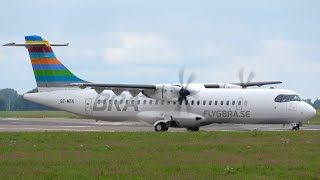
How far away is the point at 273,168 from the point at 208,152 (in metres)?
4.88

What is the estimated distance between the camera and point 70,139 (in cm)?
2758

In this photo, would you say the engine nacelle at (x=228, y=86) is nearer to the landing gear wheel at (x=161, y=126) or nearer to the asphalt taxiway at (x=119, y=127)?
the asphalt taxiway at (x=119, y=127)

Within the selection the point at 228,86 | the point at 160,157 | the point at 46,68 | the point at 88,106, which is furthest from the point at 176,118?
the point at 160,157

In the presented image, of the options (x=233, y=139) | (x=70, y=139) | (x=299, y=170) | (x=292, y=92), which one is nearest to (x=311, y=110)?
(x=292, y=92)

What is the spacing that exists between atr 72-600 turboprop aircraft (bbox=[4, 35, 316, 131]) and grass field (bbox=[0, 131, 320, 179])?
23.8ft

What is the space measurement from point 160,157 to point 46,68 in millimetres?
24266

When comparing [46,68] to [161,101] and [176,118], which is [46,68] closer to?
[161,101]

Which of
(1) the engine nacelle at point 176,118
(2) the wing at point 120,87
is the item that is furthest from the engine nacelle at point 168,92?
(1) the engine nacelle at point 176,118

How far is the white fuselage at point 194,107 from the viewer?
36.2 meters

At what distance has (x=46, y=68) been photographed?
42.6 m

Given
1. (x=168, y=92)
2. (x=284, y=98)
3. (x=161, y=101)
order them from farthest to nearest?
1. (x=161, y=101)
2. (x=168, y=92)
3. (x=284, y=98)

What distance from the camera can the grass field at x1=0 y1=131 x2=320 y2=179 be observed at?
52.4 feet

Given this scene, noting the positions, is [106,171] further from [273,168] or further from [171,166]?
[273,168]

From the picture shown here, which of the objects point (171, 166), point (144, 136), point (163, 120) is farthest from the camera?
point (163, 120)
